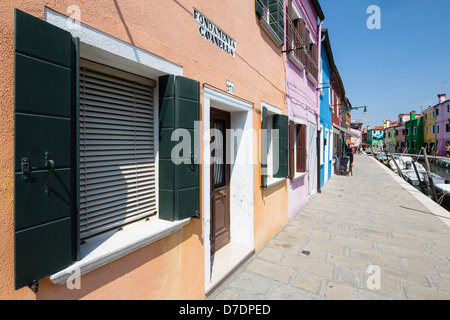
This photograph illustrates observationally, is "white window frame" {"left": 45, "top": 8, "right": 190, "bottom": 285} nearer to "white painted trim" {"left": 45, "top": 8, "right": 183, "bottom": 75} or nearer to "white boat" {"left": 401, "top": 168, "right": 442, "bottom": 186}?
"white painted trim" {"left": 45, "top": 8, "right": 183, "bottom": 75}

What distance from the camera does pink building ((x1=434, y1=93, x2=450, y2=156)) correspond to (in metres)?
31.2

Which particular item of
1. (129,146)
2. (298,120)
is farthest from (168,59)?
(298,120)

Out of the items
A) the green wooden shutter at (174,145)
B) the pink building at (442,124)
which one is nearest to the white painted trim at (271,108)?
the green wooden shutter at (174,145)

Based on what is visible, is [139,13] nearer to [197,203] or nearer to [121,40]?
[121,40]

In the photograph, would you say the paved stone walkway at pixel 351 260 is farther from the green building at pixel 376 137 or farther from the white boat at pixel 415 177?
the green building at pixel 376 137

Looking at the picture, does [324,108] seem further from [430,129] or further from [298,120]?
[430,129]

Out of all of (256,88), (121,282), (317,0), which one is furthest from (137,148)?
(317,0)

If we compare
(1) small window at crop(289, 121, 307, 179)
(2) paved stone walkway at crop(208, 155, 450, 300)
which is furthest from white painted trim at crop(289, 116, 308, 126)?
(2) paved stone walkway at crop(208, 155, 450, 300)

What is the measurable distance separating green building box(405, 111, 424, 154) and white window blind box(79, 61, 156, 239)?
50282 mm

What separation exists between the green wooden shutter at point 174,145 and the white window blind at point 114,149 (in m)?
0.14

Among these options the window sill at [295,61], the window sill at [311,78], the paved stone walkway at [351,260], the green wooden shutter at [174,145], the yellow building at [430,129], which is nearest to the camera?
the green wooden shutter at [174,145]

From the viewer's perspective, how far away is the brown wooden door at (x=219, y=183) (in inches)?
146

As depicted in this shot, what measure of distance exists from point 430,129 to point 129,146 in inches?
1902

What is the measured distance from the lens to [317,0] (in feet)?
24.5
